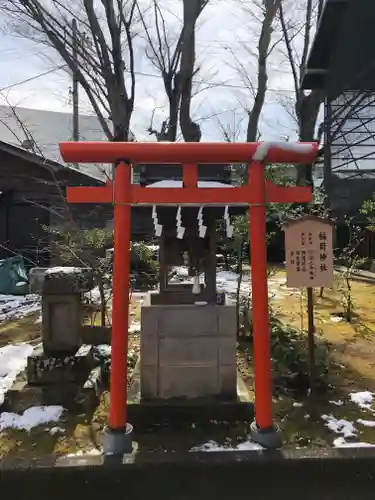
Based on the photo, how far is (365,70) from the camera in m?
15.1

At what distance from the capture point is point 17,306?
34.3ft

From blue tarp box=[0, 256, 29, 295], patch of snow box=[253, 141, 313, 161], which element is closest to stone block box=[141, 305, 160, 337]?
patch of snow box=[253, 141, 313, 161]

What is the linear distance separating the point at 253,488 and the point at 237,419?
97 centimetres

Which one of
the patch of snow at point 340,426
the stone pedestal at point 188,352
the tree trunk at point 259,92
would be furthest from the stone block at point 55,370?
the tree trunk at point 259,92

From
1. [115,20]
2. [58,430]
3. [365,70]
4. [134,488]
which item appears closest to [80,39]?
[115,20]

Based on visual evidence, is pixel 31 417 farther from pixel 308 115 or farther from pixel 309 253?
pixel 308 115

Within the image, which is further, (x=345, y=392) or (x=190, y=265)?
(x=345, y=392)

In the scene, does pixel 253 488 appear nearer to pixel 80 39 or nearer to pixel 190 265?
pixel 190 265

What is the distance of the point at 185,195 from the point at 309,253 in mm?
1700

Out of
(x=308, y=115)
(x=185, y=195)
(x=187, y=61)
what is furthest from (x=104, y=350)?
(x=308, y=115)

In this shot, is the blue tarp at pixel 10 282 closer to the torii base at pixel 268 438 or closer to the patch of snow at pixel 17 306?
the patch of snow at pixel 17 306

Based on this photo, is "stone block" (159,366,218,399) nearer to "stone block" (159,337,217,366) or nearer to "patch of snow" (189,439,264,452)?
"stone block" (159,337,217,366)

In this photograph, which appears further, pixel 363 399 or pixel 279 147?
pixel 363 399

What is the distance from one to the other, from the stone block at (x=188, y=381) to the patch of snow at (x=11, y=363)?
189cm
